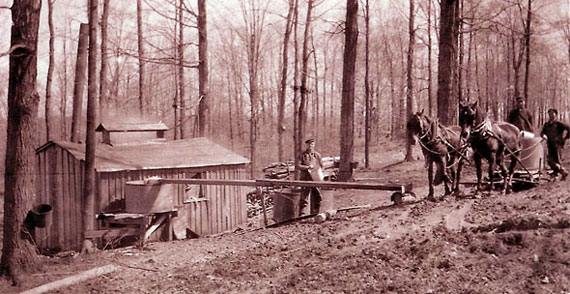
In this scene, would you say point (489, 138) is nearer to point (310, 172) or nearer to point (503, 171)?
point (503, 171)

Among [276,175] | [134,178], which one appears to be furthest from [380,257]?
[276,175]

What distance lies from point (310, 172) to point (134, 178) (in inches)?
280

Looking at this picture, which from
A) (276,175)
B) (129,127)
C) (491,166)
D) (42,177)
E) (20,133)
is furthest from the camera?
(276,175)

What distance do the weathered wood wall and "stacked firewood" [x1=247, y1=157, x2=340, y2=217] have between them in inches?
148

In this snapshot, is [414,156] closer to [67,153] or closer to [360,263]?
[67,153]

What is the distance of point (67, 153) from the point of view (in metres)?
17.8

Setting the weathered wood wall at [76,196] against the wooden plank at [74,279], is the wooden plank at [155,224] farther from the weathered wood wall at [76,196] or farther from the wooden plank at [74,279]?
the wooden plank at [74,279]

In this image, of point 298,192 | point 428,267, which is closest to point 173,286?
point 428,267

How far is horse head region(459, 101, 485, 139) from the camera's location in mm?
11938

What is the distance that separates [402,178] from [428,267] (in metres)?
15.0

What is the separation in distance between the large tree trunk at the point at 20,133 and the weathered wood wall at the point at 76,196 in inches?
262

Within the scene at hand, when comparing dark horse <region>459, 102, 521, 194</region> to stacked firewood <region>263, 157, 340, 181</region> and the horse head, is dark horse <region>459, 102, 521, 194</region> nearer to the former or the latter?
the horse head

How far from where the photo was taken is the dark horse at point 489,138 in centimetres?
1202

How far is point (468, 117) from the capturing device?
1199 cm
